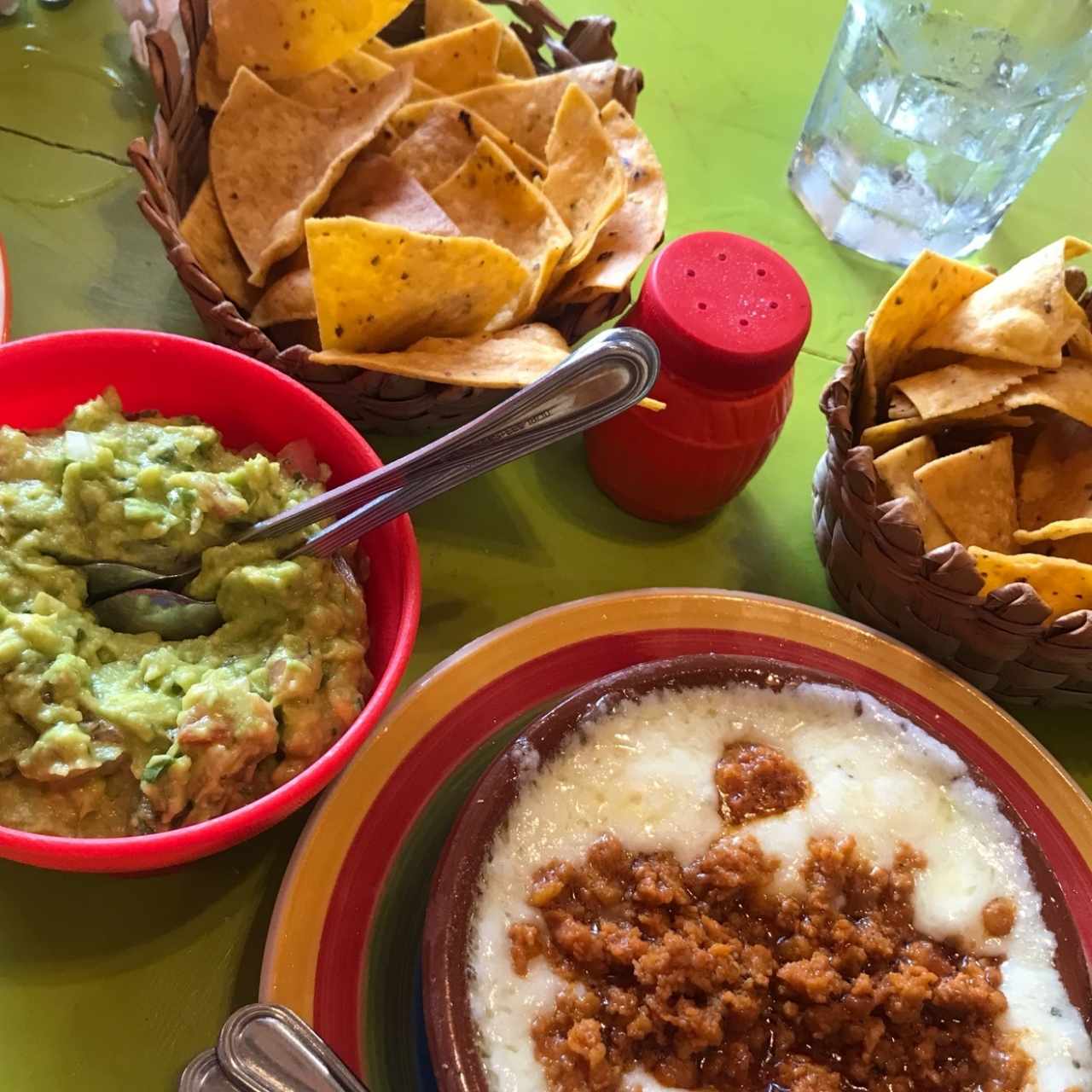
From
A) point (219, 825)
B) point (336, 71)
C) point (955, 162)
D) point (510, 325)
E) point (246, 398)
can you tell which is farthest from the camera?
point (955, 162)

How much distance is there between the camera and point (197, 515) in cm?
114

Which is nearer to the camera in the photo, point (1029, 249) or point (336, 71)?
point (336, 71)

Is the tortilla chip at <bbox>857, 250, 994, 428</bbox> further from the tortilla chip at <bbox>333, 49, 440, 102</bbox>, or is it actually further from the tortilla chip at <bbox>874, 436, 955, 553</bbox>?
the tortilla chip at <bbox>333, 49, 440, 102</bbox>

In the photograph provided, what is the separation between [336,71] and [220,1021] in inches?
52.8

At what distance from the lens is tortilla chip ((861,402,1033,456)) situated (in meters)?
1.45

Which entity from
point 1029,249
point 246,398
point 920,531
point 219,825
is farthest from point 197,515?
point 1029,249

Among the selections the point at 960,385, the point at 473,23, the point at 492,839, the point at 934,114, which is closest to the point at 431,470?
the point at 492,839

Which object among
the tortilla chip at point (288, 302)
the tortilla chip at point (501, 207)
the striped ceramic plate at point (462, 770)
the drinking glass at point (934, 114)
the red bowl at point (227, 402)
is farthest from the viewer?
the drinking glass at point (934, 114)

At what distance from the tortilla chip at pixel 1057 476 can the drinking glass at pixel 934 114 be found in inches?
23.9

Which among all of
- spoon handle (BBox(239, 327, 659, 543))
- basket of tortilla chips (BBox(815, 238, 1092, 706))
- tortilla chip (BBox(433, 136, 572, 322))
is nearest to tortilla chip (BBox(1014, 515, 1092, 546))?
basket of tortilla chips (BBox(815, 238, 1092, 706))

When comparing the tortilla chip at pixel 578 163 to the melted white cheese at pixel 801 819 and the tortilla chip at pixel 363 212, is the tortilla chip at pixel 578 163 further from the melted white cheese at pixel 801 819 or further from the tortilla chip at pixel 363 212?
the melted white cheese at pixel 801 819

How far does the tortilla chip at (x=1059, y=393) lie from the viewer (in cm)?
146

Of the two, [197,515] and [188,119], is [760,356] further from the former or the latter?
[188,119]

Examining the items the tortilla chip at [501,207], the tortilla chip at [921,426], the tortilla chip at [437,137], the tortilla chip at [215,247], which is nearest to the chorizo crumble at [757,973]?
the tortilla chip at [921,426]
